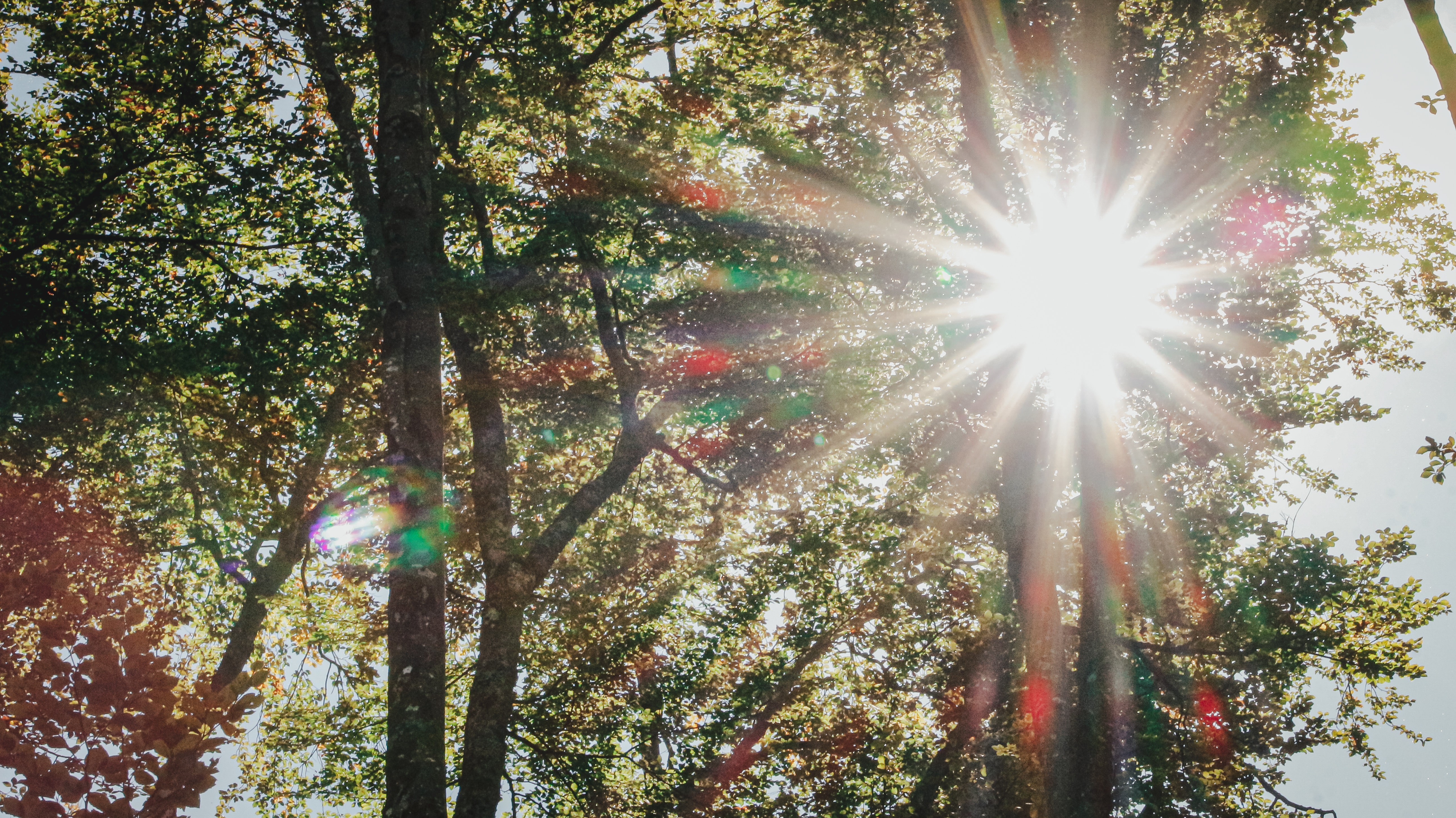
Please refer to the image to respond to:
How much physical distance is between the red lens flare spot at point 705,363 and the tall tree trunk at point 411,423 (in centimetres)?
485

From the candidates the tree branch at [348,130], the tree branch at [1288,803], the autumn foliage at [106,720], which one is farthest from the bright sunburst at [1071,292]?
the autumn foliage at [106,720]

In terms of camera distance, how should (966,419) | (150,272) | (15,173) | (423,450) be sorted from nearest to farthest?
1. (423,450)
2. (15,173)
3. (150,272)
4. (966,419)

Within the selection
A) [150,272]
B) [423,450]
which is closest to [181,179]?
[150,272]

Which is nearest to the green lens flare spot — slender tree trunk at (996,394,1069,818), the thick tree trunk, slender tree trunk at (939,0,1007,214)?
the thick tree trunk

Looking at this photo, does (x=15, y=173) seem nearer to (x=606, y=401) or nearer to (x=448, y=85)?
(x=448, y=85)

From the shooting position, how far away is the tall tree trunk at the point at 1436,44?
9.21ft

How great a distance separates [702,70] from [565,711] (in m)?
10.9

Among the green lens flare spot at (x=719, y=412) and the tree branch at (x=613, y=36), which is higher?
the tree branch at (x=613, y=36)

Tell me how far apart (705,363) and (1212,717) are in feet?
34.1

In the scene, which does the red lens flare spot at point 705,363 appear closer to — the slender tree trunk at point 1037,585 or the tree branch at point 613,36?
the tree branch at point 613,36

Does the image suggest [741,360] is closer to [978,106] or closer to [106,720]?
[978,106]

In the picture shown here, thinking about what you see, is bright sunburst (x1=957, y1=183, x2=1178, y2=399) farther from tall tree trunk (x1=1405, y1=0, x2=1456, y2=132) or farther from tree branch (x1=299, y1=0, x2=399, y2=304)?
tall tree trunk (x1=1405, y1=0, x2=1456, y2=132)

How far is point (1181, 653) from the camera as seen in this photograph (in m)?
13.6

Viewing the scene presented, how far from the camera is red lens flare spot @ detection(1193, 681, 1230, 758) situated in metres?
14.1
